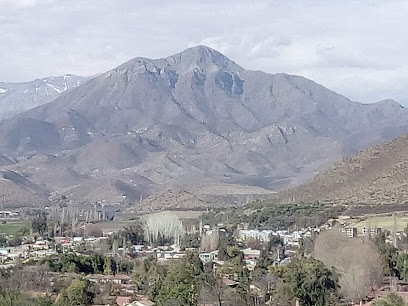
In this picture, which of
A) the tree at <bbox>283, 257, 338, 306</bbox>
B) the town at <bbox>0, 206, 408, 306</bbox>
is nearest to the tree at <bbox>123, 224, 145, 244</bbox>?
the town at <bbox>0, 206, 408, 306</bbox>

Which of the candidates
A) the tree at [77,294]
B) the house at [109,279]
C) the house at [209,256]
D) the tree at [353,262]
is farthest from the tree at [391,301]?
the house at [209,256]

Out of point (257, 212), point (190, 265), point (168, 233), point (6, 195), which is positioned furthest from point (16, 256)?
point (6, 195)

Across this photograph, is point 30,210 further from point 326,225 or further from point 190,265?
point 190,265

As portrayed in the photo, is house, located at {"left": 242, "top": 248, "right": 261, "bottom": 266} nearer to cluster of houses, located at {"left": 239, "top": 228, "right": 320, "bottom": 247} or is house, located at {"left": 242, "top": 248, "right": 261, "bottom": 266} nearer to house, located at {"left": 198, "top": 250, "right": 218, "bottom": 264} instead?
house, located at {"left": 198, "top": 250, "right": 218, "bottom": 264}

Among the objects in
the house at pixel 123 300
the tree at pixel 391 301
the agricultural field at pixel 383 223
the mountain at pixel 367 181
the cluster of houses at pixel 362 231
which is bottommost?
the house at pixel 123 300

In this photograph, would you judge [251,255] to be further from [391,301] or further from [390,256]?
[391,301]

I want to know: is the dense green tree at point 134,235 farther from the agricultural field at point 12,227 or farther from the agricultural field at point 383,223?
the agricultural field at point 383,223

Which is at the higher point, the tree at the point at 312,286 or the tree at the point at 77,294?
the tree at the point at 312,286
